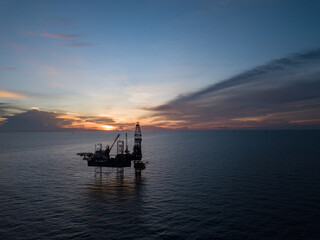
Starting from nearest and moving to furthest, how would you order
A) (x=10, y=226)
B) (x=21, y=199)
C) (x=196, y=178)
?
1. (x=10, y=226)
2. (x=21, y=199)
3. (x=196, y=178)

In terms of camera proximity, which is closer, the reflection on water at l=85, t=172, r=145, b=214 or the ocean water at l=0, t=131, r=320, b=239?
the ocean water at l=0, t=131, r=320, b=239

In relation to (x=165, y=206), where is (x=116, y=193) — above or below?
above

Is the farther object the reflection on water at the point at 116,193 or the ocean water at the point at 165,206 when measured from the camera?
the reflection on water at the point at 116,193

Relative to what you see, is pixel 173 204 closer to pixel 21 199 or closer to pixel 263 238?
pixel 263 238

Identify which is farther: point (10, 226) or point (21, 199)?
point (21, 199)

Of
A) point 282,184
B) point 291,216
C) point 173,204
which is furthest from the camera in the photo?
point 282,184

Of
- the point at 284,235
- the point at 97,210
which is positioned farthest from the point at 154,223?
the point at 284,235

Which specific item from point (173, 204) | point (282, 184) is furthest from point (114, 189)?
point (282, 184)

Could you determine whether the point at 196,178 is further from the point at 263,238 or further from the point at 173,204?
the point at 263,238

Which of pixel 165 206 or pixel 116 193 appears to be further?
pixel 116 193
